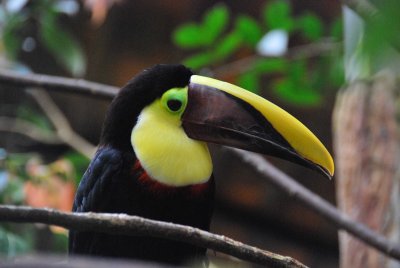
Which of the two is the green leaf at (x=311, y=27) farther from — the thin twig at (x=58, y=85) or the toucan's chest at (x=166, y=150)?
the toucan's chest at (x=166, y=150)

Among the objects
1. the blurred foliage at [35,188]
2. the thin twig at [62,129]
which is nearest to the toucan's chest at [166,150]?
the blurred foliage at [35,188]

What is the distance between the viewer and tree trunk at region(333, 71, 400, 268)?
2465mm

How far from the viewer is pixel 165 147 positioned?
1786 mm

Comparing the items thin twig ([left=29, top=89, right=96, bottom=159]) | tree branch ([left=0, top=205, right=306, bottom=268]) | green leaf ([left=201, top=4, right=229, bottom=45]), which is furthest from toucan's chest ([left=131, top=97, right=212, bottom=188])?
thin twig ([left=29, top=89, right=96, bottom=159])

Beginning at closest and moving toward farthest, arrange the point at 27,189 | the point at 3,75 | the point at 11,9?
the point at 3,75 → the point at 27,189 → the point at 11,9

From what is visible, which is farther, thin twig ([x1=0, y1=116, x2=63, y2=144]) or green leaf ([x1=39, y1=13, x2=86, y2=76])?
thin twig ([x1=0, y1=116, x2=63, y2=144])

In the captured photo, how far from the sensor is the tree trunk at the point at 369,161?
8.09 ft

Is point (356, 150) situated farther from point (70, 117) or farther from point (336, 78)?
point (70, 117)

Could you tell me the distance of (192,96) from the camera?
183 centimetres

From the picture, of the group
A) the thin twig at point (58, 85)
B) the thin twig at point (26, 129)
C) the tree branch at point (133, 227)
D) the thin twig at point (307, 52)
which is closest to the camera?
the tree branch at point (133, 227)

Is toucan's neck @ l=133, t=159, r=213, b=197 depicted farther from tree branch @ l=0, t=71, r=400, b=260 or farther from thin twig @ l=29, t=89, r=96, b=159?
thin twig @ l=29, t=89, r=96, b=159

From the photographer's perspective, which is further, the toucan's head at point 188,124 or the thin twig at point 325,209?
the thin twig at point 325,209

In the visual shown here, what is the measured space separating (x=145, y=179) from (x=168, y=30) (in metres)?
2.30

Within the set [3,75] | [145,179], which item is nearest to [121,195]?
[145,179]
